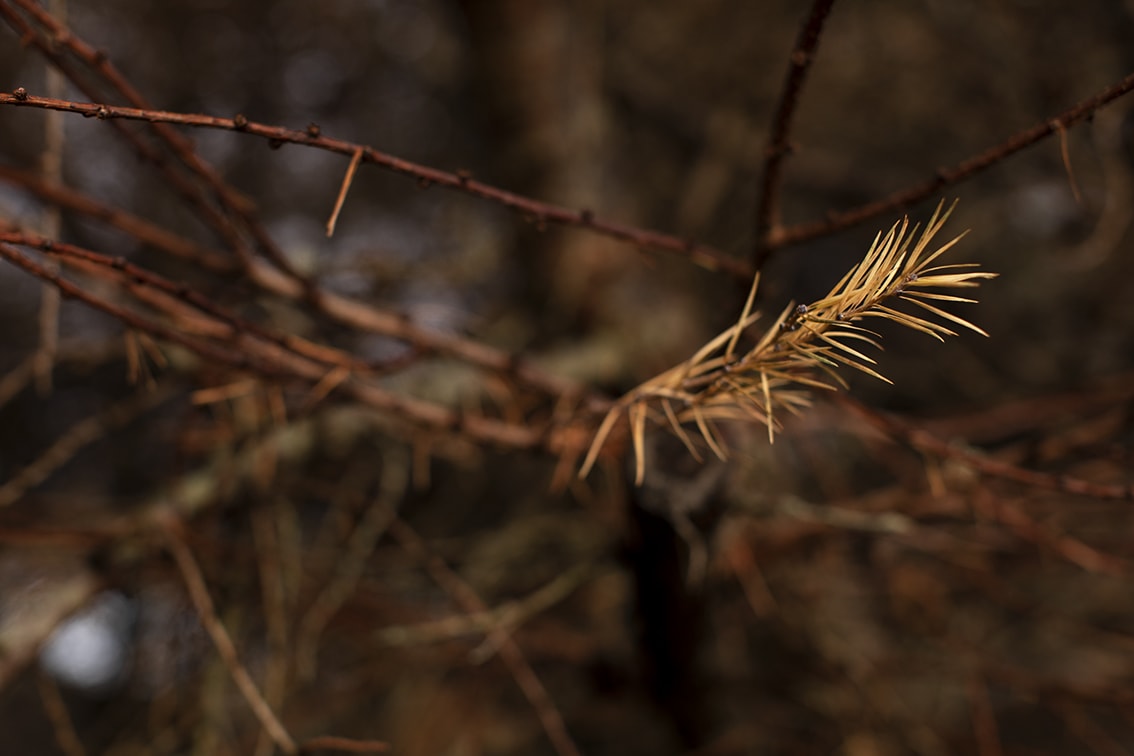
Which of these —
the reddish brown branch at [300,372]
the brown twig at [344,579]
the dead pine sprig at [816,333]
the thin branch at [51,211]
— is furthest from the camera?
the brown twig at [344,579]

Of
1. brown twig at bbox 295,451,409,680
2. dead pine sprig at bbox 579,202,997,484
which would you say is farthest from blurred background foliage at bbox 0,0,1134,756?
dead pine sprig at bbox 579,202,997,484

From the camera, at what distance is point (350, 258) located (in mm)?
778

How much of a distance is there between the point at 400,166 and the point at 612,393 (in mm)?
470

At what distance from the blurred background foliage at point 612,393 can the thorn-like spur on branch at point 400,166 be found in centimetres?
5

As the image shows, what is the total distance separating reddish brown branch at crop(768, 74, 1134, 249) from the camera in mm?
334

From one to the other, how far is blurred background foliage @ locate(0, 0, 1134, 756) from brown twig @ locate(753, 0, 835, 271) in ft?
0.06

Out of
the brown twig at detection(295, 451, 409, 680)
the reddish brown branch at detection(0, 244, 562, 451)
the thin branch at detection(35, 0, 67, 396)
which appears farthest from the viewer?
the brown twig at detection(295, 451, 409, 680)

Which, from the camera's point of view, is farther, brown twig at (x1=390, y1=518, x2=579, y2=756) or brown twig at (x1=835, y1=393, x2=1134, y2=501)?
brown twig at (x1=390, y1=518, x2=579, y2=756)

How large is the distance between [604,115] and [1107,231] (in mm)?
656

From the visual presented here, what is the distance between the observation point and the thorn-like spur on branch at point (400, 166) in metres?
0.30

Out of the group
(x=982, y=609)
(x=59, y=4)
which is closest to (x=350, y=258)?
(x=59, y=4)

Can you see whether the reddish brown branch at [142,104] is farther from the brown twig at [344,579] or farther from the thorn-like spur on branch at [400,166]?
the brown twig at [344,579]

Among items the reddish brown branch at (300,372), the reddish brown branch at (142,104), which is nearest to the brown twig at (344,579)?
the reddish brown branch at (300,372)

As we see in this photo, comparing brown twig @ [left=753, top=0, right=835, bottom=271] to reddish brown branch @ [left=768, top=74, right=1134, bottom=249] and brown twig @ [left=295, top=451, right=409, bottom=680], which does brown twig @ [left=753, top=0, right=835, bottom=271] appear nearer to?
reddish brown branch @ [left=768, top=74, right=1134, bottom=249]
